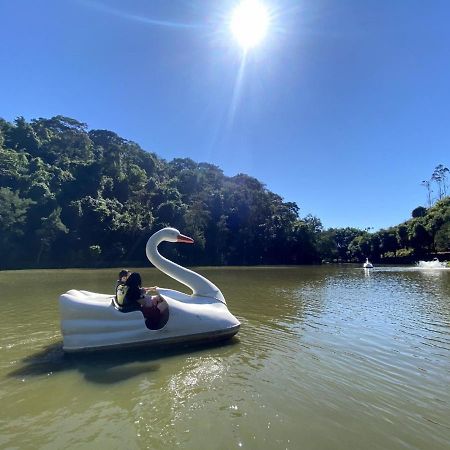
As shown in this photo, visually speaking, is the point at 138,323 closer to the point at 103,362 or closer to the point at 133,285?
the point at 133,285

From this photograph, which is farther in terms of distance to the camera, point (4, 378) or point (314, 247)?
point (314, 247)

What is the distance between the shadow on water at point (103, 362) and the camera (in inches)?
232

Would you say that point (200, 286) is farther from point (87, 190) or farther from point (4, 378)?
point (87, 190)

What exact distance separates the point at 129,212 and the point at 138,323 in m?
48.8

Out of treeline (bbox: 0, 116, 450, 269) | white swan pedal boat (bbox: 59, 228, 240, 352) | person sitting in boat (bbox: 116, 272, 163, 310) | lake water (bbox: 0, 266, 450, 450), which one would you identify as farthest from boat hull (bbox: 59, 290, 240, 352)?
treeline (bbox: 0, 116, 450, 269)

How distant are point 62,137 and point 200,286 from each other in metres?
71.6

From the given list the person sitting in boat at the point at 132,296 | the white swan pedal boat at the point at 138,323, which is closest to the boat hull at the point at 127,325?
the white swan pedal boat at the point at 138,323

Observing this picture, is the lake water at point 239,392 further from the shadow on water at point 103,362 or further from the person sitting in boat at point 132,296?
the person sitting in boat at point 132,296

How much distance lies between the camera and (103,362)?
6484 millimetres

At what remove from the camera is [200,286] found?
29.2 ft

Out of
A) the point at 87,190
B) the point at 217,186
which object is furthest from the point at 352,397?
the point at 217,186

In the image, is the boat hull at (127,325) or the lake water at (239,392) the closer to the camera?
the lake water at (239,392)

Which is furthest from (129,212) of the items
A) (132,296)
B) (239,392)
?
(239,392)

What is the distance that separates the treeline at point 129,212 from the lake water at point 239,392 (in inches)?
1507
